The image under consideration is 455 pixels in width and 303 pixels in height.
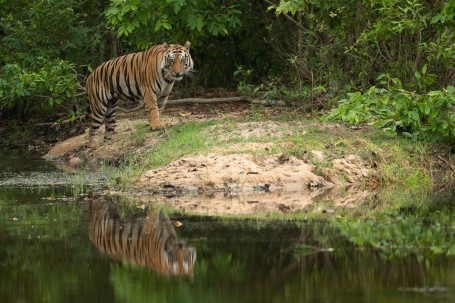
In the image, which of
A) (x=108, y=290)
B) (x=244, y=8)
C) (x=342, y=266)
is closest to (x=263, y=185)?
(x=342, y=266)

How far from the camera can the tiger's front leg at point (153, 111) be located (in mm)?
15172

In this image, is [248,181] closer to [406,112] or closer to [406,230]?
[406,112]

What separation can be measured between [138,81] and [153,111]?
0.79 meters

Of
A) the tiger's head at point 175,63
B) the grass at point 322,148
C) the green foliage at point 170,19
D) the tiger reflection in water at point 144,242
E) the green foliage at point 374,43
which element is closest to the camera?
the tiger reflection in water at point 144,242

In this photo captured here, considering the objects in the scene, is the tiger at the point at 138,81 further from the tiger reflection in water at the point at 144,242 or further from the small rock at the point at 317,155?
the tiger reflection in water at the point at 144,242

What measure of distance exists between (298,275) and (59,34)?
12.7m

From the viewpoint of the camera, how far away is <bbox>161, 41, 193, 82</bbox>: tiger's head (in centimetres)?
1499

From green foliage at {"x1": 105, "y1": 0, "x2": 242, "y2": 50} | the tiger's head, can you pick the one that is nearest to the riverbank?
the tiger's head

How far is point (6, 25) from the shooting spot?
1772 centimetres

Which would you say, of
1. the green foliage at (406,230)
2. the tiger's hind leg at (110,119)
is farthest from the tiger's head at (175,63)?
the green foliage at (406,230)

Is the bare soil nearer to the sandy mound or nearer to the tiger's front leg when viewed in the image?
the sandy mound

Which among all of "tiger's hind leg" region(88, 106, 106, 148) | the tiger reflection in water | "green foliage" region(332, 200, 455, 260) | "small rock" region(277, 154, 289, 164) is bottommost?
"green foliage" region(332, 200, 455, 260)

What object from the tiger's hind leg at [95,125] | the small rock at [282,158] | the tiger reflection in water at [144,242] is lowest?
the tiger reflection in water at [144,242]

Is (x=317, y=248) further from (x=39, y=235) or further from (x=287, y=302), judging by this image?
(x=39, y=235)
